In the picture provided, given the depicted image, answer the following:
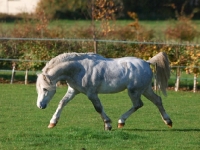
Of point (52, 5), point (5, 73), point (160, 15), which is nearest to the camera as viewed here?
point (5, 73)

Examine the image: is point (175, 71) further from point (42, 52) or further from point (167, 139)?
point (167, 139)

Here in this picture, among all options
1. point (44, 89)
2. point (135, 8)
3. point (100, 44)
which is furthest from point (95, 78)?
point (135, 8)

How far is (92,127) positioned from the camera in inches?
537

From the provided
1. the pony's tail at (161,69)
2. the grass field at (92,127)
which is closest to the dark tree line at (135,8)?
the grass field at (92,127)

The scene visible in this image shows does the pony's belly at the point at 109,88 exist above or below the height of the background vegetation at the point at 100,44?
above

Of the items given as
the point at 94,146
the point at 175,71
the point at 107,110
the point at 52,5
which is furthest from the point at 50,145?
the point at 52,5

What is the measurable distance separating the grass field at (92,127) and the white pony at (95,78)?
0.50 m

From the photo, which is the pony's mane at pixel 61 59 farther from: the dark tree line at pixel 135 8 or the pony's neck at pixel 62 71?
the dark tree line at pixel 135 8

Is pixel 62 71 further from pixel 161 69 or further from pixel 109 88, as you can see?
pixel 161 69

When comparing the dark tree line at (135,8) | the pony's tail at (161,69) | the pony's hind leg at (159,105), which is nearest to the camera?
the pony's hind leg at (159,105)

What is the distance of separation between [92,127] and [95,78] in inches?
37.9

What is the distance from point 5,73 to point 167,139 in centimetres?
1213

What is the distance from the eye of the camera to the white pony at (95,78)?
43.0 ft

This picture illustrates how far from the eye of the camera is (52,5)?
4956cm
